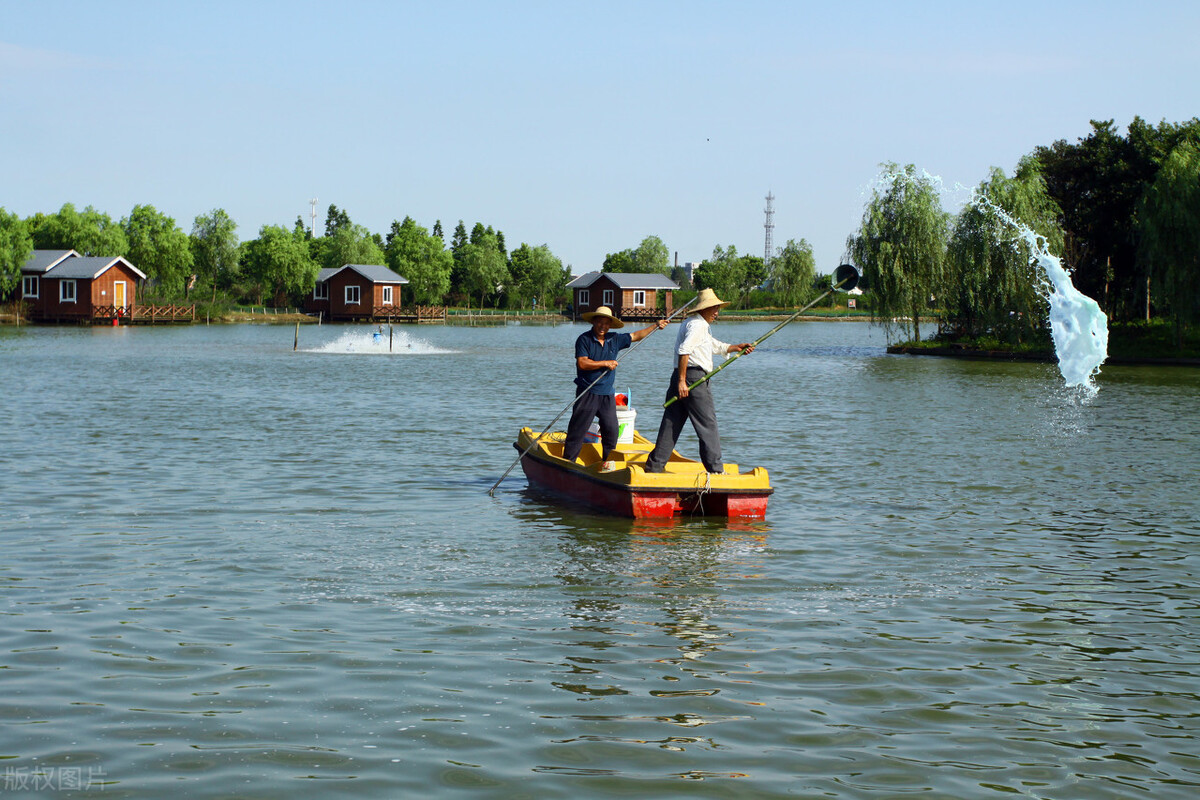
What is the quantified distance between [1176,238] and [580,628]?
144 feet

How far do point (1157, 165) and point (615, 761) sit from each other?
2090 inches

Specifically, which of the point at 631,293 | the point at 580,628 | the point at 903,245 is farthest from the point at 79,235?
the point at 580,628

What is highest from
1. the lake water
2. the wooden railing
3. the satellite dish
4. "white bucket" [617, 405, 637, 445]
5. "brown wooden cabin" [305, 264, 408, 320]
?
"brown wooden cabin" [305, 264, 408, 320]

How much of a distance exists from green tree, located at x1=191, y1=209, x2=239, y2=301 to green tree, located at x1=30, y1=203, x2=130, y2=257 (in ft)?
34.5

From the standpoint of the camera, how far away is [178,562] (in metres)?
10.6

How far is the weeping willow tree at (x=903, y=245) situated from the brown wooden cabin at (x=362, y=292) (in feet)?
189

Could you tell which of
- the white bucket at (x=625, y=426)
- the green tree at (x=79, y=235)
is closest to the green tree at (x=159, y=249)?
the green tree at (x=79, y=235)

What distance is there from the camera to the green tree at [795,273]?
145 metres

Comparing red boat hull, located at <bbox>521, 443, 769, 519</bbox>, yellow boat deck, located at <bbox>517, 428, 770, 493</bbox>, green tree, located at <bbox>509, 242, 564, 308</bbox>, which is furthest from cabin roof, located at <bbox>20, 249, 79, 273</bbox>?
red boat hull, located at <bbox>521, 443, 769, 519</bbox>

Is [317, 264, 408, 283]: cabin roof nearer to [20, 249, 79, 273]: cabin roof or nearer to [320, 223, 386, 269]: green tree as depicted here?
[320, 223, 386, 269]: green tree

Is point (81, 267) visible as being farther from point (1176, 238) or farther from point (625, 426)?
point (625, 426)

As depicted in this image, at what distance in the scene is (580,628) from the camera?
28.2 ft

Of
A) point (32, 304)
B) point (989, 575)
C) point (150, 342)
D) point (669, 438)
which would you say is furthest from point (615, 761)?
point (32, 304)

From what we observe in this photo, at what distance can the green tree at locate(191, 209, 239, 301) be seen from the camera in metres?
116
